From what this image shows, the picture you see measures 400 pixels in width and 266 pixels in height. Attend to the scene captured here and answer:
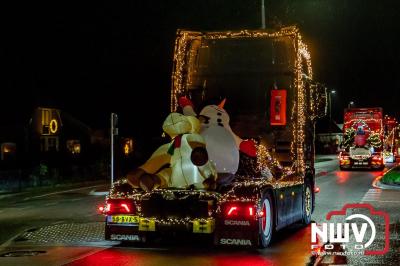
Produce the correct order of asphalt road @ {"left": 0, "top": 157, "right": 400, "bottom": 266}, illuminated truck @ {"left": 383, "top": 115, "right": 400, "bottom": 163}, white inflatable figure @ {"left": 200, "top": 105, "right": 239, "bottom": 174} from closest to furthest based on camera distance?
asphalt road @ {"left": 0, "top": 157, "right": 400, "bottom": 266} → white inflatable figure @ {"left": 200, "top": 105, "right": 239, "bottom": 174} → illuminated truck @ {"left": 383, "top": 115, "right": 400, "bottom": 163}

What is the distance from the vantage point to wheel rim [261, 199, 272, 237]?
→ 1074 cm

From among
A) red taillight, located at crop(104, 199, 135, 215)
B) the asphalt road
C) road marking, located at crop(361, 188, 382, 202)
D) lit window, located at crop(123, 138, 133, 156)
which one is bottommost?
road marking, located at crop(361, 188, 382, 202)

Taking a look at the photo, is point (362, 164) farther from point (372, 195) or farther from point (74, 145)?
point (74, 145)

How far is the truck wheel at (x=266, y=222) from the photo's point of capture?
34.3ft

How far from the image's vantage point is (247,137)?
1305cm

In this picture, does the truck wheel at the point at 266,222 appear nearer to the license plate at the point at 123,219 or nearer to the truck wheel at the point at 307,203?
the license plate at the point at 123,219

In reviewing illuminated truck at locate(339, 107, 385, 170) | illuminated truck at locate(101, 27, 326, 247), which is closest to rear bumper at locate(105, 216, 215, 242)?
illuminated truck at locate(101, 27, 326, 247)

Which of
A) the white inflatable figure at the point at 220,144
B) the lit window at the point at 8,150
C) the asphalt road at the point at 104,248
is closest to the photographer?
the asphalt road at the point at 104,248

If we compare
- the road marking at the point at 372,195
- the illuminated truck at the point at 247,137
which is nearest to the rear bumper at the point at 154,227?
the illuminated truck at the point at 247,137

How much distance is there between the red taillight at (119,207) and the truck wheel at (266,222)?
2.05 meters

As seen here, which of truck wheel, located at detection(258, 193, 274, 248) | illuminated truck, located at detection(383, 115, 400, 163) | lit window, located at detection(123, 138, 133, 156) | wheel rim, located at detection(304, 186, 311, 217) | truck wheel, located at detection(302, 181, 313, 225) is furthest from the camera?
lit window, located at detection(123, 138, 133, 156)

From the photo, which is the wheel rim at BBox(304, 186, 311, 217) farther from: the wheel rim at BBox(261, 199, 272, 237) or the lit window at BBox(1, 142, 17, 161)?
the lit window at BBox(1, 142, 17, 161)

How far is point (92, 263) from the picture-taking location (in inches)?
385

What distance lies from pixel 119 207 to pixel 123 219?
20cm
